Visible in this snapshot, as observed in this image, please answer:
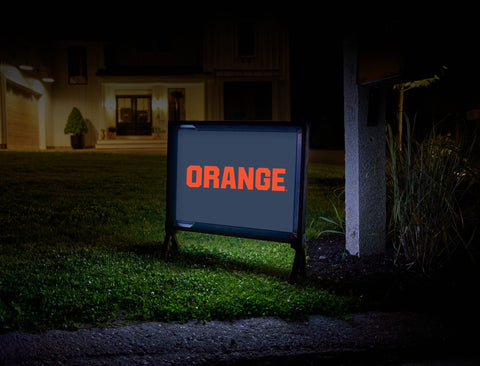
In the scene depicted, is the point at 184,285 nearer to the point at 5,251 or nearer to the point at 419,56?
the point at 5,251

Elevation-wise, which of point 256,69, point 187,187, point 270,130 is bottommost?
point 187,187

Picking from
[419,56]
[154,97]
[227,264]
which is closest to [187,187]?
[227,264]

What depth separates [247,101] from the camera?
25.3m

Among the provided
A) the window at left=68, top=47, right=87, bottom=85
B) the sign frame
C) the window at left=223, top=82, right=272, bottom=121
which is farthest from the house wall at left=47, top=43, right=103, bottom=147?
the sign frame

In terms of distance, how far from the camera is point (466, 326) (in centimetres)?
271

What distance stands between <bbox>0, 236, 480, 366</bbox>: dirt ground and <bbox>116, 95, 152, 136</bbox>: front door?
2319cm

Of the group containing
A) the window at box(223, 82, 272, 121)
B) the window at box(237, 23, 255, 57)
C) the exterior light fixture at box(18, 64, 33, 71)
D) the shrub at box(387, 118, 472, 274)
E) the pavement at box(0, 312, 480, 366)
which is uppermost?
the window at box(237, 23, 255, 57)

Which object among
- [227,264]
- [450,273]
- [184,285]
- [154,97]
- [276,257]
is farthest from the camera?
[154,97]

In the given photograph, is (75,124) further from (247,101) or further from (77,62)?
(247,101)

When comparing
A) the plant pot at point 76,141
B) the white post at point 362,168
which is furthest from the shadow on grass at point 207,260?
the plant pot at point 76,141

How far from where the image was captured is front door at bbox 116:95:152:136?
2509cm

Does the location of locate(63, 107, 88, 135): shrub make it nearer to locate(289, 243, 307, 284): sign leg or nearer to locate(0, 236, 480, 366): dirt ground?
locate(289, 243, 307, 284): sign leg

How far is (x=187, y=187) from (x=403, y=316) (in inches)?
83.3

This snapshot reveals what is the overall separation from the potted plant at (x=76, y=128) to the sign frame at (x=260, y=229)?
19574 mm
